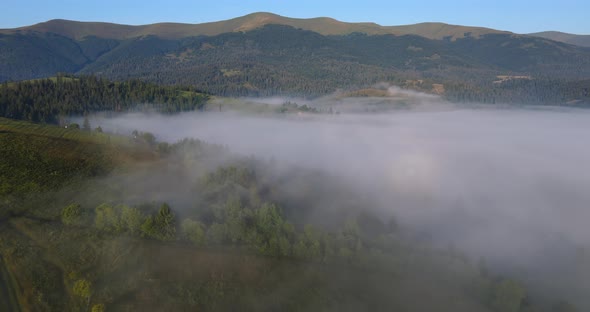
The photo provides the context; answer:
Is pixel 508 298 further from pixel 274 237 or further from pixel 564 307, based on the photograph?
pixel 274 237

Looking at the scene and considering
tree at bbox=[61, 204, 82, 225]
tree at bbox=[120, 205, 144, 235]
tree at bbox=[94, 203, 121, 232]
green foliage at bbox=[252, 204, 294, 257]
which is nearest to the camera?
tree at bbox=[61, 204, 82, 225]

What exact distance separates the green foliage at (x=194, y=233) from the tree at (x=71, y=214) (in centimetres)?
2318

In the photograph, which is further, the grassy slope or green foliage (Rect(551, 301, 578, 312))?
green foliage (Rect(551, 301, 578, 312))

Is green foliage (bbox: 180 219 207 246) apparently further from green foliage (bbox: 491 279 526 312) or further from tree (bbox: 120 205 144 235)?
green foliage (bbox: 491 279 526 312)

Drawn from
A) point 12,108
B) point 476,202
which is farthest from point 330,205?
point 12,108

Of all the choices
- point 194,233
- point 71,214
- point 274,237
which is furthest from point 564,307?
point 71,214

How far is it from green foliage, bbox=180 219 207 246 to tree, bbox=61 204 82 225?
76.1 feet

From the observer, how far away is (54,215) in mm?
92750

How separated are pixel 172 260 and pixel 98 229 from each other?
63.7 ft

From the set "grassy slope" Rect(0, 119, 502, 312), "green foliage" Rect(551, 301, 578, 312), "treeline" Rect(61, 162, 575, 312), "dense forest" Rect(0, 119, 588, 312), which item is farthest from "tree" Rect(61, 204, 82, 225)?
"green foliage" Rect(551, 301, 578, 312)

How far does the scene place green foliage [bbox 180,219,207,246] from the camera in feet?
302

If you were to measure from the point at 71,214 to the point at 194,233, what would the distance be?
27.6 metres

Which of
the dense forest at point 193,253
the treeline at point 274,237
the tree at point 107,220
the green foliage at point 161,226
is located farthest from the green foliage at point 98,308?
the tree at point 107,220

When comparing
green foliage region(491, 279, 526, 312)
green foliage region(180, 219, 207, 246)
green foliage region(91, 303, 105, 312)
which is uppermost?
green foliage region(180, 219, 207, 246)
